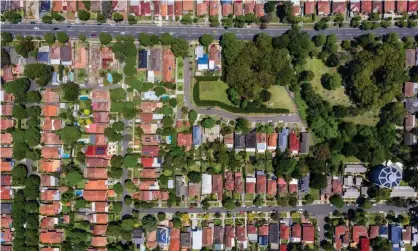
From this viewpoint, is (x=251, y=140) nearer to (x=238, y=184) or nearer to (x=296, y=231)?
(x=238, y=184)

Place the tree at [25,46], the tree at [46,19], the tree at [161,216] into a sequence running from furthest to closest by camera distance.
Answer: the tree at [161,216], the tree at [46,19], the tree at [25,46]

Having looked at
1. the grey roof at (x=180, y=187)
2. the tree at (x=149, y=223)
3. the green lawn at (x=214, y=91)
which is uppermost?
the green lawn at (x=214, y=91)

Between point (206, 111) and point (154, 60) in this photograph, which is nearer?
point (154, 60)

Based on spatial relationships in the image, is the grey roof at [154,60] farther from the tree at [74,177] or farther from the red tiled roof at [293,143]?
the red tiled roof at [293,143]

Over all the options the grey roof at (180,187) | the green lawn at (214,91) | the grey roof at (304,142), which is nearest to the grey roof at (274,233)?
the grey roof at (304,142)

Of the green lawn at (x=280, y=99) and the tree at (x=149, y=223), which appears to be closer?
the tree at (x=149, y=223)

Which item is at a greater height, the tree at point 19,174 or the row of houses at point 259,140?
the row of houses at point 259,140

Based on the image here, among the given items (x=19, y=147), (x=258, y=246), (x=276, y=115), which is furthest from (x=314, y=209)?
(x=19, y=147)

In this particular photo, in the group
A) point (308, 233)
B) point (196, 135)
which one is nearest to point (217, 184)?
point (196, 135)
